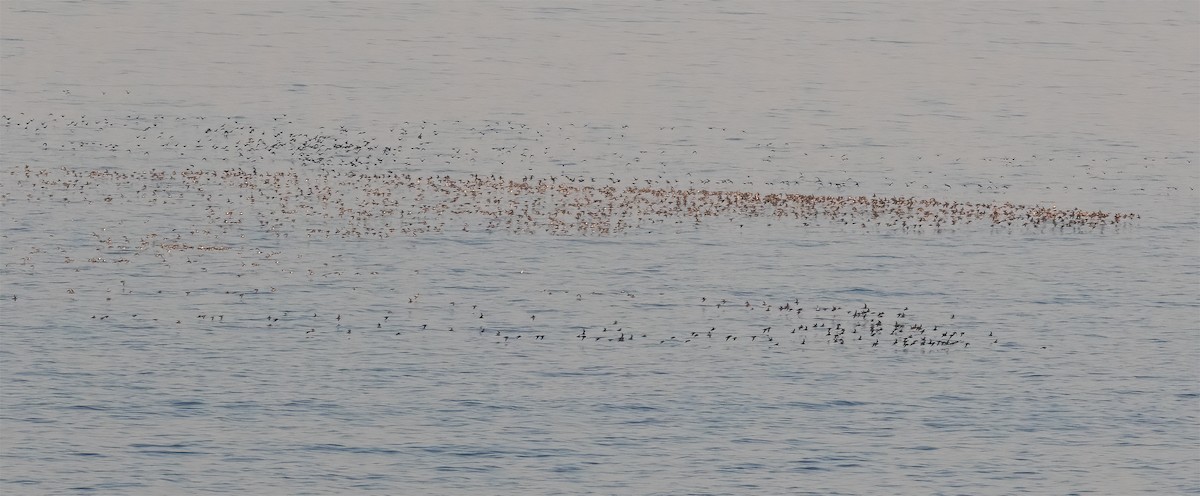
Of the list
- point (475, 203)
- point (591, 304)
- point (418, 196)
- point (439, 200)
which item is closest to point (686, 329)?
point (591, 304)

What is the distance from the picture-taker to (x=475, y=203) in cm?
7844

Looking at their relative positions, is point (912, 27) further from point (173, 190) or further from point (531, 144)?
point (173, 190)

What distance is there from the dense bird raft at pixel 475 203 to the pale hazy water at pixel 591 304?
2.39 ft

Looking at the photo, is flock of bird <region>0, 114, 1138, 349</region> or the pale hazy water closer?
the pale hazy water

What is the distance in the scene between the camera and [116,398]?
5094cm

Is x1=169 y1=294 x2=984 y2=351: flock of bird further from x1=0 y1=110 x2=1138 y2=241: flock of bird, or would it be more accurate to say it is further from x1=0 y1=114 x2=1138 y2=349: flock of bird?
x1=0 y1=110 x2=1138 y2=241: flock of bird

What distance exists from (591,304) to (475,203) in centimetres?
1684

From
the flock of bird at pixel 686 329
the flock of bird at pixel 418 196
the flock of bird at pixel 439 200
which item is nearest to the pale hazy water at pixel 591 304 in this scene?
the flock of bird at pixel 686 329

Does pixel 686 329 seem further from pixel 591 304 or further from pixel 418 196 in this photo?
pixel 418 196

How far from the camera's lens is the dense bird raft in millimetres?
74250

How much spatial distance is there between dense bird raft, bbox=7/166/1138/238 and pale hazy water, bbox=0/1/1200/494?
728mm

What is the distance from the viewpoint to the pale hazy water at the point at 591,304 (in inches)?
1861

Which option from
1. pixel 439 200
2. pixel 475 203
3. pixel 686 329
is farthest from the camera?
pixel 439 200

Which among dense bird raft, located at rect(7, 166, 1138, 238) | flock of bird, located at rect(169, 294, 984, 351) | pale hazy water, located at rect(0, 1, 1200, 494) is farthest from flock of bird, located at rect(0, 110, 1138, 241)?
flock of bird, located at rect(169, 294, 984, 351)
